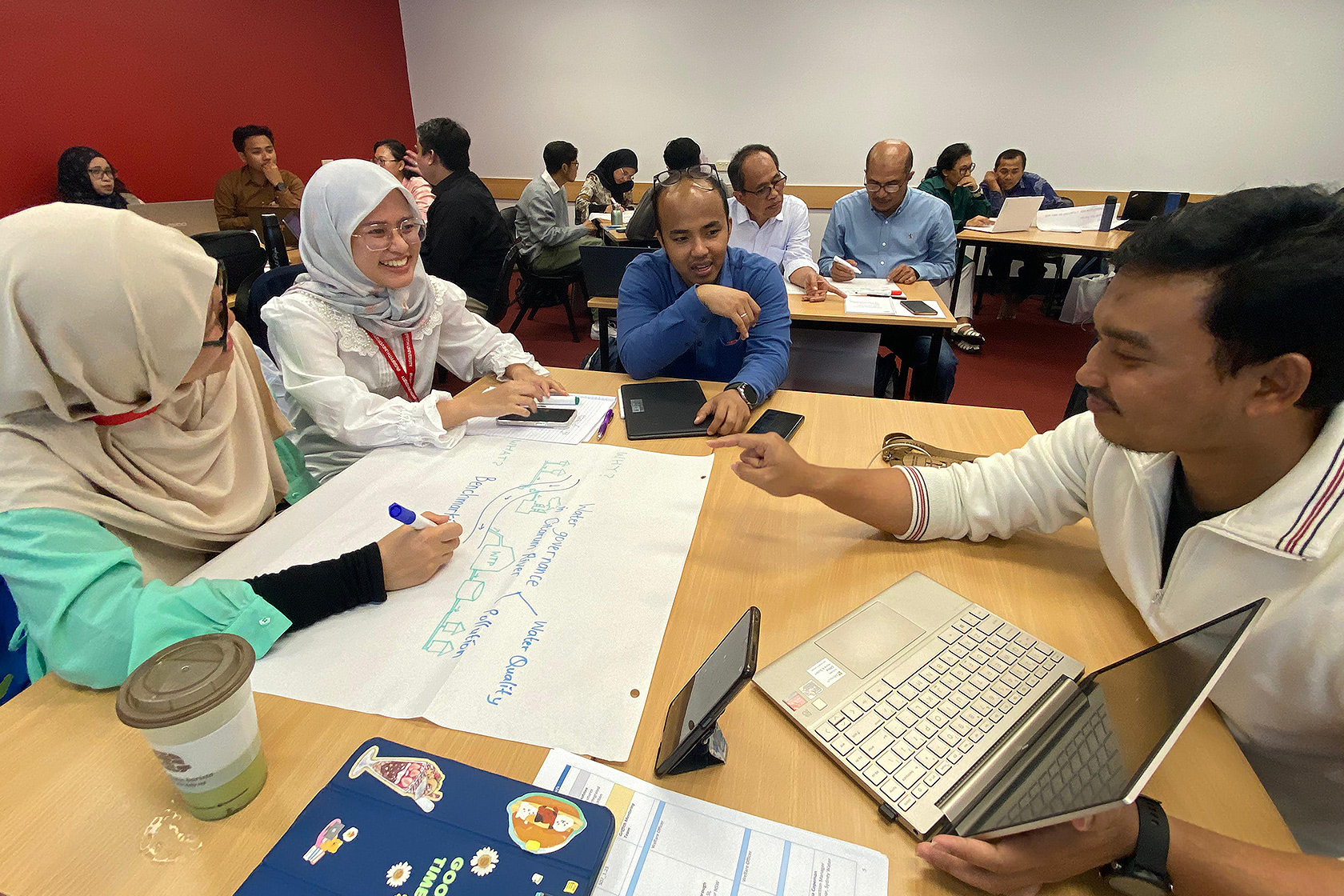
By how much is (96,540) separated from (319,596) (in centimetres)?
27

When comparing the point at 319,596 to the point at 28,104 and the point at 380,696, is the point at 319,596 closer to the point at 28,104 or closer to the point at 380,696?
the point at 380,696

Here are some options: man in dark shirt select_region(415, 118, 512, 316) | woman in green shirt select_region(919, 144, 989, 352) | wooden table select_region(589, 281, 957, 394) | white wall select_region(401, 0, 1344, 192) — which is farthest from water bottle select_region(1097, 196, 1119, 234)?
man in dark shirt select_region(415, 118, 512, 316)

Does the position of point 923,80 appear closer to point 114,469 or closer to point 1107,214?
point 1107,214

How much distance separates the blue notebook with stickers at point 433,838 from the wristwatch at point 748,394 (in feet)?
3.23

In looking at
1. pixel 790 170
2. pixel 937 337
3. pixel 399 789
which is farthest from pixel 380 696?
pixel 790 170

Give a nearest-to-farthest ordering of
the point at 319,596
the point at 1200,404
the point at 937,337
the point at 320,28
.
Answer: the point at 1200,404, the point at 319,596, the point at 937,337, the point at 320,28

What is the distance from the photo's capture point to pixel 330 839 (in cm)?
52

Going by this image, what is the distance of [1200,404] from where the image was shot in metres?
0.68

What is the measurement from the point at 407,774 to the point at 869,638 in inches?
21.2

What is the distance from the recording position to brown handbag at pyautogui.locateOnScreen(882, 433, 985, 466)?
3.87 feet

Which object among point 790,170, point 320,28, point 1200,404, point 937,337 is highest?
point 320,28

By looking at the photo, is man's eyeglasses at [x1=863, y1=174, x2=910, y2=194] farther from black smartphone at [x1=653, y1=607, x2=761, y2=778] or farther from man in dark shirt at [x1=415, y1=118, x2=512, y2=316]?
black smartphone at [x1=653, y1=607, x2=761, y2=778]

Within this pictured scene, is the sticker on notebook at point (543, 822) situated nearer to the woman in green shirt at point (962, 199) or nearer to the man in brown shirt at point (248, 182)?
the woman in green shirt at point (962, 199)

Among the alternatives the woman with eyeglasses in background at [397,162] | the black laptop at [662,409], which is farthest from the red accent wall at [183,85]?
the black laptop at [662,409]
